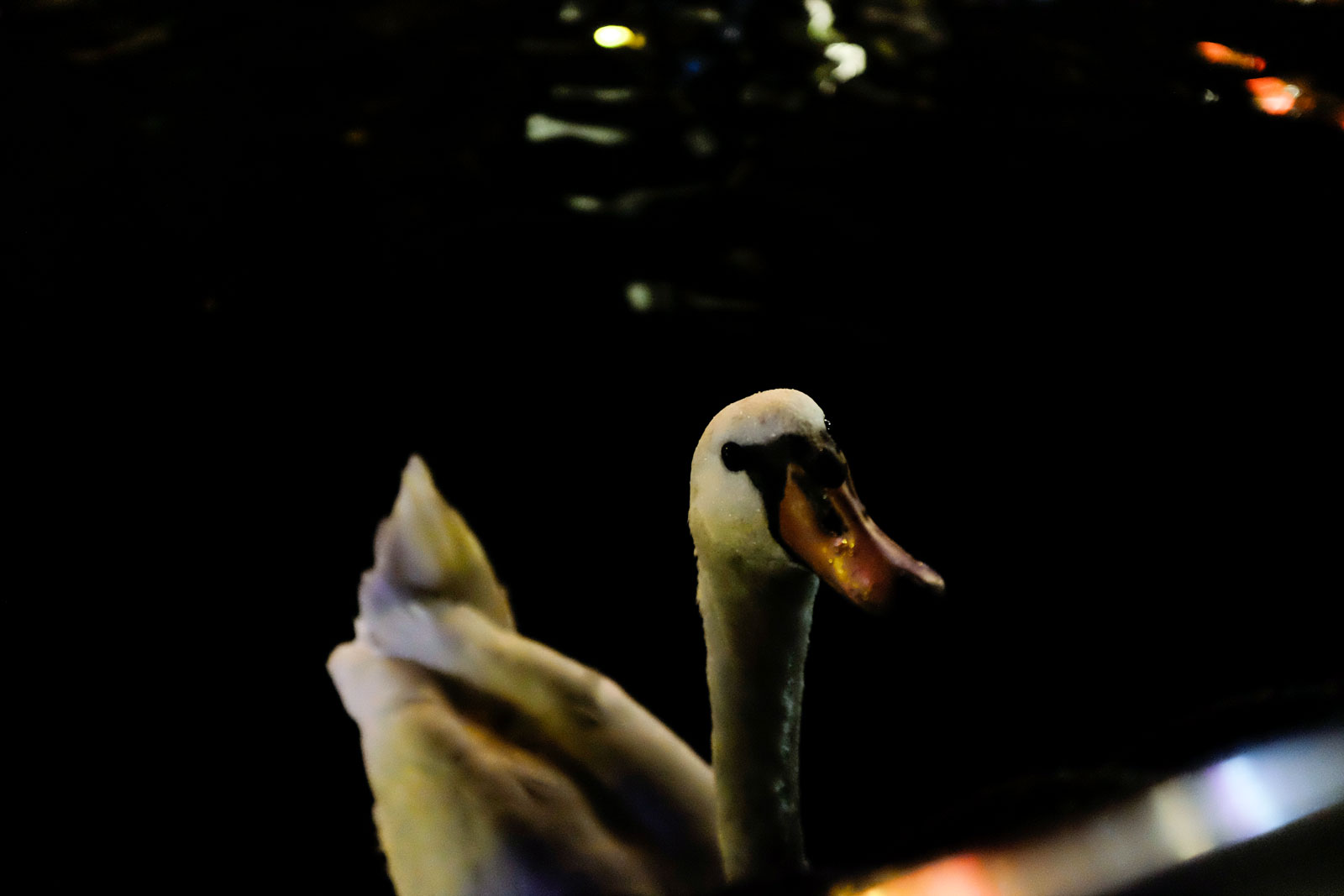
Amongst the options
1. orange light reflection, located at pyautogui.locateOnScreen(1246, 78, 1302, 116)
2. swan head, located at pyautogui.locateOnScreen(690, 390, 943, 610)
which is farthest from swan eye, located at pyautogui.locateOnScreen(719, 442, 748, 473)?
orange light reflection, located at pyautogui.locateOnScreen(1246, 78, 1302, 116)

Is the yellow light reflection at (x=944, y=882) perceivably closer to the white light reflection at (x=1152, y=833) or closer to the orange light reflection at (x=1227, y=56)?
the white light reflection at (x=1152, y=833)

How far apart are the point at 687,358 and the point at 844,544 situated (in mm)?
1388

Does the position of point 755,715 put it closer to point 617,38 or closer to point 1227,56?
point 617,38

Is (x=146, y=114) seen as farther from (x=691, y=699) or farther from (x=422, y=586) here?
(x=691, y=699)

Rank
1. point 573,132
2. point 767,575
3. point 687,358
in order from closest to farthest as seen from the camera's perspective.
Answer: point 767,575 → point 687,358 → point 573,132

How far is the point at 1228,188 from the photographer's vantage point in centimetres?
270

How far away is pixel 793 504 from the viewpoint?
91 centimetres

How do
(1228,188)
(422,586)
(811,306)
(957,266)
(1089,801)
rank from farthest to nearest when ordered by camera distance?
(1228,188) → (957,266) → (811,306) → (422,586) → (1089,801)

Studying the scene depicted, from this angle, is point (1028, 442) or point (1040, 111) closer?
point (1028, 442)

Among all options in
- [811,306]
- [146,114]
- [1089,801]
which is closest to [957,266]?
[811,306]

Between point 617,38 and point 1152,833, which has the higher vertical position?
point 617,38

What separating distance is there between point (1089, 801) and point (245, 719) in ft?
4.43

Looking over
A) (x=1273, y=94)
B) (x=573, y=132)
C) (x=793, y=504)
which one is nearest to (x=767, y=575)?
(x=793, y=504)

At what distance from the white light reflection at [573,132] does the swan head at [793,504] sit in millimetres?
2090
